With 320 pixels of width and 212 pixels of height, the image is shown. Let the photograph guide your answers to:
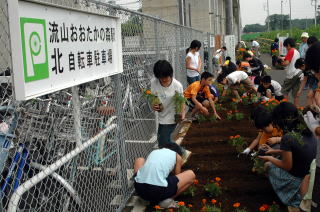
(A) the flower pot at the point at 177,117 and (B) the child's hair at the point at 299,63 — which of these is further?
(B) the child's hair at the point at 299,63

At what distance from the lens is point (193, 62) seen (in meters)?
8.39

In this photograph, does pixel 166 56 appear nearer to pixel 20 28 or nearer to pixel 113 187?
pixel 113 187

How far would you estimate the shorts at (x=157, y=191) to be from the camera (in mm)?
3555

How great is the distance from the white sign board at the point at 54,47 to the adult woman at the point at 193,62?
16.6 feet

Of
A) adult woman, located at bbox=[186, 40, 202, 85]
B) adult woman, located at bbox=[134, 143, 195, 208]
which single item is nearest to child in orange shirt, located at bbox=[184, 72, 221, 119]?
adult woman, located at bbox=[186, 40, 202, 85]

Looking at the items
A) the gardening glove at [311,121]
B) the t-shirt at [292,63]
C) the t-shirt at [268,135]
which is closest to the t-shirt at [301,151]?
→ the gardening glove at [311,121]

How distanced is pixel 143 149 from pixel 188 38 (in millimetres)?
5313

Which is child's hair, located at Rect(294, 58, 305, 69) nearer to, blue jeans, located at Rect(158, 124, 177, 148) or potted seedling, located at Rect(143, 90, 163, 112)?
blue jeans, located at Rect(158, 124, 177, 148)

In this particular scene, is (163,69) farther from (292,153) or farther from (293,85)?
(293,85)

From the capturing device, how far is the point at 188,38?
9602 mm

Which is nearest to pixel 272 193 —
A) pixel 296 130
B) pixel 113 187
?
pixel 296 130

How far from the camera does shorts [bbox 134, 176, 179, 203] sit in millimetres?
3555

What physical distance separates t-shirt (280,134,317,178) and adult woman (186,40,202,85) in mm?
4922

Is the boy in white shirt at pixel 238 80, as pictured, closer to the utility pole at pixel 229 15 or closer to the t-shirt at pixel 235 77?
the t-shirt at pixel 235 77
